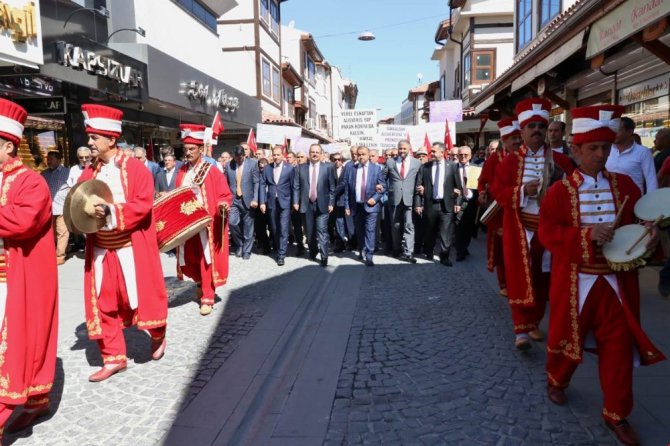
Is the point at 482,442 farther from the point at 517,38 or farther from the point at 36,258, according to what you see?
the point at 517,38

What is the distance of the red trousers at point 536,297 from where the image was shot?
14.6 feet

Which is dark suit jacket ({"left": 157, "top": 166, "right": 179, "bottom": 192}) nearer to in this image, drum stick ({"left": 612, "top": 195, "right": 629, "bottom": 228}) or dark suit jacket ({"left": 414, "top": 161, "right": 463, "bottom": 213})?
dark suit jacket ({"left": 414, "top": 161, "right": 463, "bottom": 213})

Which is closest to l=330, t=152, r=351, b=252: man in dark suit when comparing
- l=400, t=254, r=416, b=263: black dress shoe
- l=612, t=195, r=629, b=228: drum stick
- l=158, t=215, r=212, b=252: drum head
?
l=400, t=254, r=416, b=263: black dress shoe

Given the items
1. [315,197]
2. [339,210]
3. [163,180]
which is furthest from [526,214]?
[163,180]

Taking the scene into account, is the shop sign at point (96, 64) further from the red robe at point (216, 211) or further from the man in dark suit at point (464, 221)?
the man in dark suit at point (464, 221)

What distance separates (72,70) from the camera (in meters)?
8.68

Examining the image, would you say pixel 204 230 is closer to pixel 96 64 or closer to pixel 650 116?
pixel 96 64

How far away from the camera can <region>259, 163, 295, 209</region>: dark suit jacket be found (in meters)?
8.93

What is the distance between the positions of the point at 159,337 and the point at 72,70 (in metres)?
6.29

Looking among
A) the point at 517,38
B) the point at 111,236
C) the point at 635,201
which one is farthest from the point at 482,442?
the point at 517,38

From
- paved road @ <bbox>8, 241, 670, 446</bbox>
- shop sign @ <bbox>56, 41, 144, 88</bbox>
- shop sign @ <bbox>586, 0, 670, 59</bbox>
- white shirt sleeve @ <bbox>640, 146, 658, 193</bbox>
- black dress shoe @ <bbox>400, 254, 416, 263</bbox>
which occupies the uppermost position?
shop sign @ <bbox>56, 41, 144, 88</bbox>

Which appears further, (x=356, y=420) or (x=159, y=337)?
(x=159, y=337)

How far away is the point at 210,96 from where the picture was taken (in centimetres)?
1532

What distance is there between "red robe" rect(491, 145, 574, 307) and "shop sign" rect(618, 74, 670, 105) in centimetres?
486
